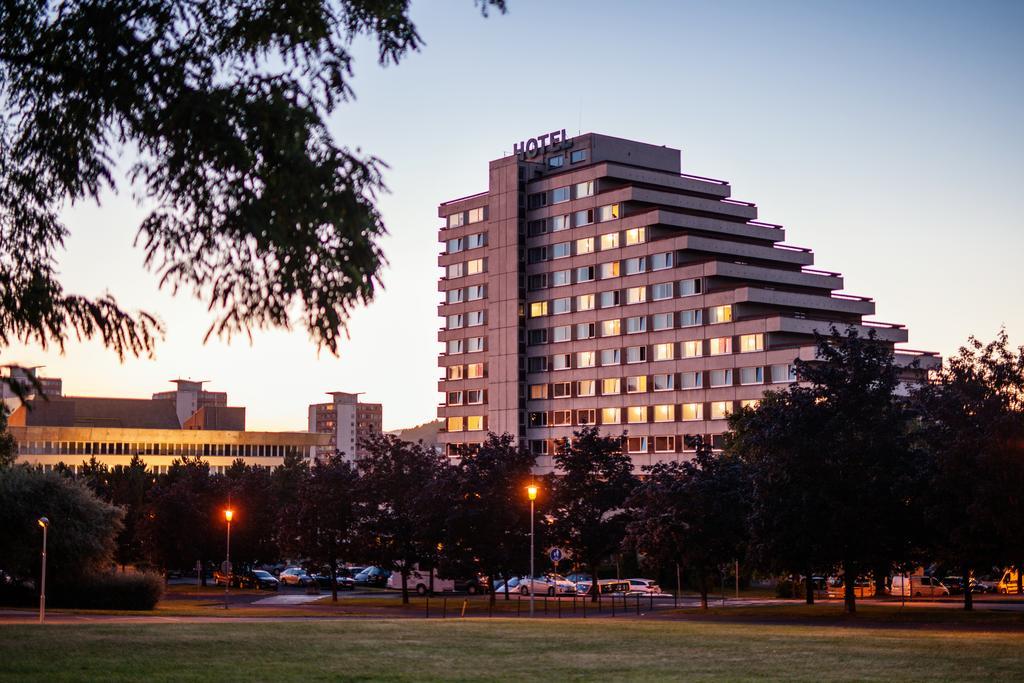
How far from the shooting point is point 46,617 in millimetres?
53188

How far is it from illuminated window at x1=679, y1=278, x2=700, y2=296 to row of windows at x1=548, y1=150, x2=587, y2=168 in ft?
83.6

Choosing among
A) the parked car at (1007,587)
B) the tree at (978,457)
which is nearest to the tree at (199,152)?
the tree at (978,457)

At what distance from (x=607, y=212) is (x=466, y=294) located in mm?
26782

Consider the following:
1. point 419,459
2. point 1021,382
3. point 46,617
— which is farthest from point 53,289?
point 419,459

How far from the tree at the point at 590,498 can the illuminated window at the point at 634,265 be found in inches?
2375

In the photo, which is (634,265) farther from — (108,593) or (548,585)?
(108,593)

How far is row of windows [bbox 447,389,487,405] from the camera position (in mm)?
159750

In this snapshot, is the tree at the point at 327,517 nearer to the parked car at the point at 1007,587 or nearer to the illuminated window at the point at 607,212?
the parked car at the point at 1007,587

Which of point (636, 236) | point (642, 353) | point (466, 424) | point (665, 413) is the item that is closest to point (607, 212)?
point (636, 236)

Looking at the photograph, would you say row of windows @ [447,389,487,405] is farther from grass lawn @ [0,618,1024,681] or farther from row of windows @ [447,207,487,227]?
grass lawn @ [0,618,1024,681]

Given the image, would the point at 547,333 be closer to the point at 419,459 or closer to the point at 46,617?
the point at 419,459

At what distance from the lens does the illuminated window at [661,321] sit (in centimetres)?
13500

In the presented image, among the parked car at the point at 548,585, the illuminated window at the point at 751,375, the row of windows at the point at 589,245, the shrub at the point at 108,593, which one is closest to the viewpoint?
the shrub at the point at 108,593

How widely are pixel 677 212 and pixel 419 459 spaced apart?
231ft
